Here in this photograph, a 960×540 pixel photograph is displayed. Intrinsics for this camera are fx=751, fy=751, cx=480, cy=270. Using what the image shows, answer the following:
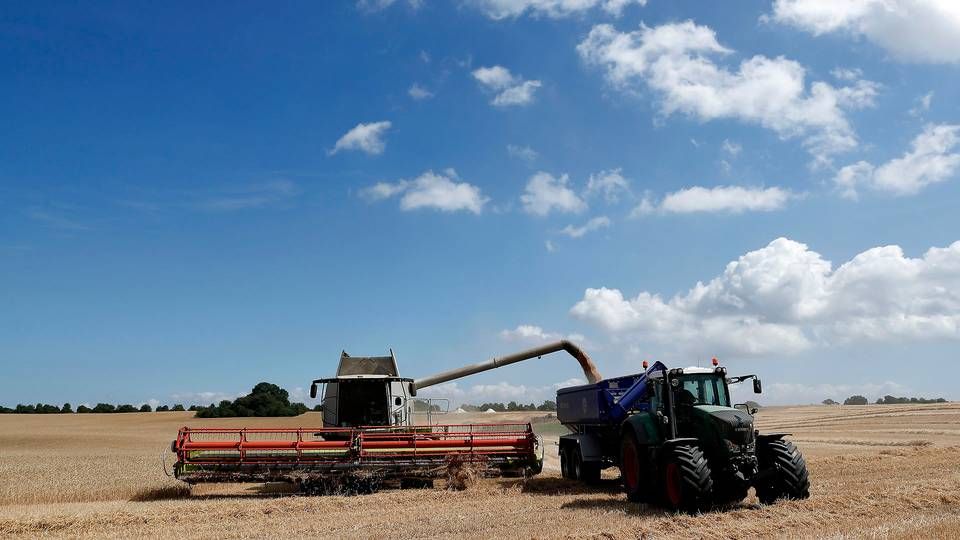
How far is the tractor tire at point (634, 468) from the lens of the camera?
11992 millimetres

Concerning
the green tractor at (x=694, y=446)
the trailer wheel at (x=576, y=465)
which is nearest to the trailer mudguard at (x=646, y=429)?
the green tractor at (x=694, y=446)

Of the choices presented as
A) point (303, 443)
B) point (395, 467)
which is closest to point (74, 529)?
point (303, 443)

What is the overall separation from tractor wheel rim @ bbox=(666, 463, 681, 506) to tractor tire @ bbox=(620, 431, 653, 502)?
34.1 inches

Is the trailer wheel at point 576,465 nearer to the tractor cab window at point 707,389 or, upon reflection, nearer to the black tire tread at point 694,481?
the tractor cab window at point 707,389

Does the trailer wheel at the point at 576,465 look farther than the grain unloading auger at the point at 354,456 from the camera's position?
Yes

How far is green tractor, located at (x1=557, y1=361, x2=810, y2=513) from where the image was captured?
1078cm

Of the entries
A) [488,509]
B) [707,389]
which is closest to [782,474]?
[707,389]

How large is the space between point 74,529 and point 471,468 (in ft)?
23.4

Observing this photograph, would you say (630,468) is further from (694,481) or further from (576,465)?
(576,465)

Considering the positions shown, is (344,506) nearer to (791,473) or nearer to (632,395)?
(632,395)

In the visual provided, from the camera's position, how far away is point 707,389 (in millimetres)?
12523

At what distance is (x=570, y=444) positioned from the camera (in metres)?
16.0

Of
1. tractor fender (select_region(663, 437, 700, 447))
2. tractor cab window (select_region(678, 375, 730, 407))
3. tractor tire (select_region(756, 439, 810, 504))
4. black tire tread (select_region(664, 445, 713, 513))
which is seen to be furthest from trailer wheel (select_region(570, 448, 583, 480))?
black tire tread (select_region(664, 445, 713, 513))

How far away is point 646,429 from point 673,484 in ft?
4.39
